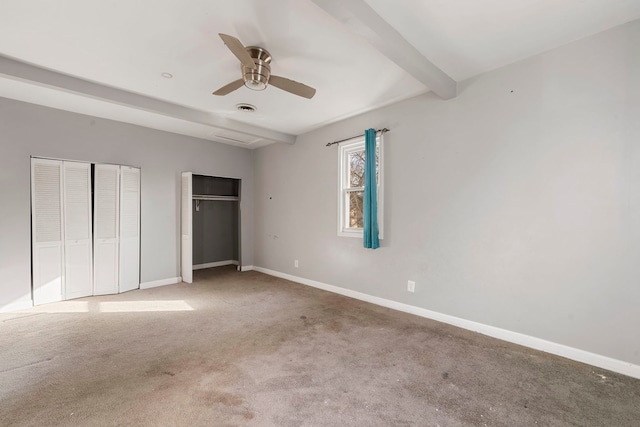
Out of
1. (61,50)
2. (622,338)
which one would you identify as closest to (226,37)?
(61,50)

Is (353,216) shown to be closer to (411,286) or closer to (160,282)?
(411,286)

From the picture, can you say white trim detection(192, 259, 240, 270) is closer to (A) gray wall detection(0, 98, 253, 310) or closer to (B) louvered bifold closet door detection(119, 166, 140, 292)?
(A) gray wall detection(0, 98, 253, 310)

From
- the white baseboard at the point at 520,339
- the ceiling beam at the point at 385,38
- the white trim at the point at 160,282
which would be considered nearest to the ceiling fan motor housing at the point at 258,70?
the ceiling beam at the point at 385,38

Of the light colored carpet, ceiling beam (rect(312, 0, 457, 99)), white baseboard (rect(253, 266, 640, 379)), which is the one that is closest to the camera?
the light colored carpet

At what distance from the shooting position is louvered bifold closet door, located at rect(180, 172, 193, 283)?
476 centimetres

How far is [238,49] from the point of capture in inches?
82.0

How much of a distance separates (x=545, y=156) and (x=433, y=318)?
78.2 inches

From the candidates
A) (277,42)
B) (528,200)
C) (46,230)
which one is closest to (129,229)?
(46,230)

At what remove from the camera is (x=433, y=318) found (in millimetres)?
3215

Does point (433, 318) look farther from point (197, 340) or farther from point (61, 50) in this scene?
point (61, 50)

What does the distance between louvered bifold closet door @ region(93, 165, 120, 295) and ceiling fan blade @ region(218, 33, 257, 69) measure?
3.26 metres

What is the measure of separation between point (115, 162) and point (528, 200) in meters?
→ 5.35

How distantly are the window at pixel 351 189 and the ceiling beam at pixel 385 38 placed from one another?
1.40 m

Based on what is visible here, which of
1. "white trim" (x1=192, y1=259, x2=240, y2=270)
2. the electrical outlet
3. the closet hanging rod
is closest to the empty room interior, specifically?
the electrical outlet
